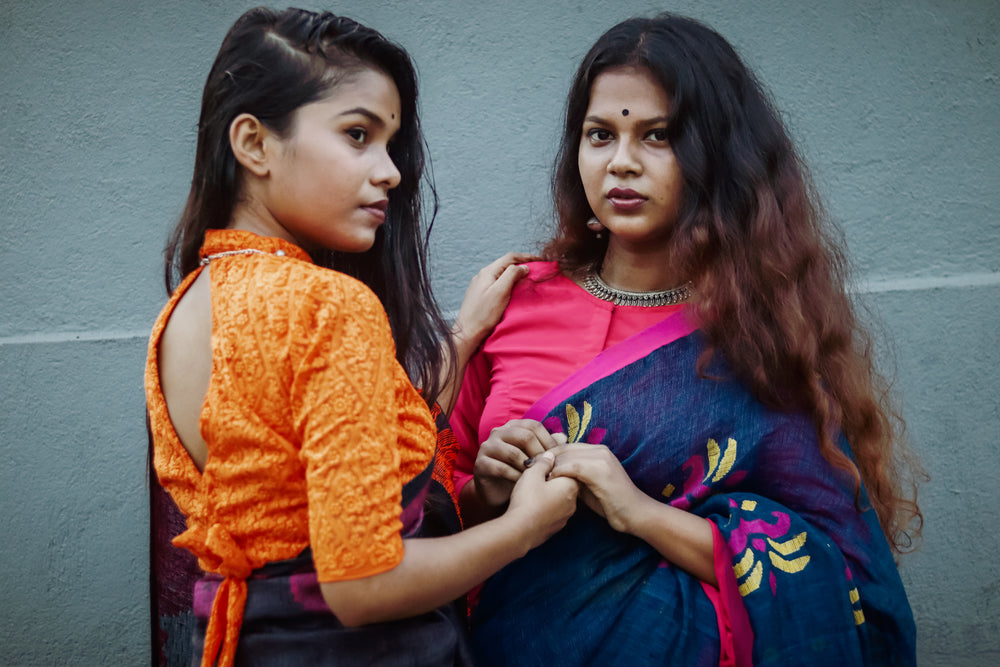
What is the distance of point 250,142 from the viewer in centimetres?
131

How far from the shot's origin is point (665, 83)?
174 cm

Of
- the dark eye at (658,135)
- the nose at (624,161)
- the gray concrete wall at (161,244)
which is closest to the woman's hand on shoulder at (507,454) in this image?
the nose at (624,161)

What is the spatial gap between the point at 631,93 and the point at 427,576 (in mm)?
1175

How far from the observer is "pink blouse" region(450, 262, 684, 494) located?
185cm

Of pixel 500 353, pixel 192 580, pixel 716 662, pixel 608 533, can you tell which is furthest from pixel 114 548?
pixel 716 662

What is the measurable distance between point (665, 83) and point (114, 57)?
5.93ft

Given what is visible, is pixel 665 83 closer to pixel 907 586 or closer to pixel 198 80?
pixel 198 80

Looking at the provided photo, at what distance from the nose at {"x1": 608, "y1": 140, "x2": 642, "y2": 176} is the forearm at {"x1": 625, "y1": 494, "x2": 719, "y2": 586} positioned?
0.73 metres

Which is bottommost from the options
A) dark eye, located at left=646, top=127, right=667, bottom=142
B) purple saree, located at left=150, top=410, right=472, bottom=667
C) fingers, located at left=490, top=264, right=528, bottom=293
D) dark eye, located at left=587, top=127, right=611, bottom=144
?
purple saree, located at left=150, top=410, right=472, bottom=667

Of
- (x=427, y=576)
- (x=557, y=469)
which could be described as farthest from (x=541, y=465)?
(x=427, y=576)

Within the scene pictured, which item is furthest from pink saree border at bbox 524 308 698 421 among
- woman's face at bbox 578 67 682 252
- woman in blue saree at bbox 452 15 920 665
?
woman's face at bbox 578 67 682 252

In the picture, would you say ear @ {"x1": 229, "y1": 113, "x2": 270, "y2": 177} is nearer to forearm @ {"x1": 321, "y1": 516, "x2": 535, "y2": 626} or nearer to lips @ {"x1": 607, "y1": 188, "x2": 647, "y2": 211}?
forearm @ {"x1": 321, "y1": 516, "x2": 535, "y2": 626}

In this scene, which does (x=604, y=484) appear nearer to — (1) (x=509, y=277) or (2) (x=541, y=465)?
(2) (x=541, y=465)

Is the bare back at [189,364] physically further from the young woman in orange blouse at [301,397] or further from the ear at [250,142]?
the ear at [250,142]
